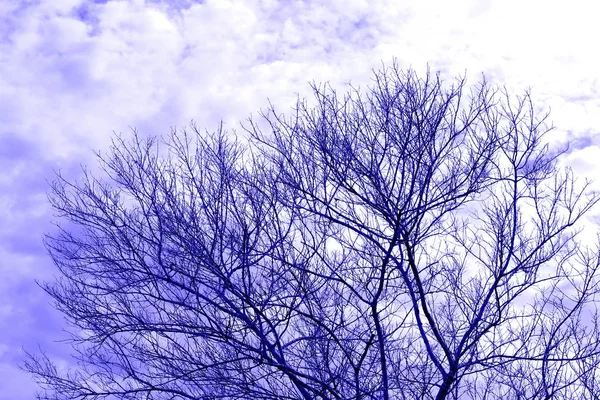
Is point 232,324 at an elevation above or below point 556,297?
below

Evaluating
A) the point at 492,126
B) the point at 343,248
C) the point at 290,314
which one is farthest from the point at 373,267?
the point at 492,126

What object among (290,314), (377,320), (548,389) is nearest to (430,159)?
(377,320)

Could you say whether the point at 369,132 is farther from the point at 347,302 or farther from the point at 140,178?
the point at 140,178

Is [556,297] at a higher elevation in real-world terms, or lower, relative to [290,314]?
higher

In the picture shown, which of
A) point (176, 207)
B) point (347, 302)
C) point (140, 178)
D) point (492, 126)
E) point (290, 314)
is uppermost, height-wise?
point (492, 126)

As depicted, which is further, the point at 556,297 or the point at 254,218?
the point at 556,297

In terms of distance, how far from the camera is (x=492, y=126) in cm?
591

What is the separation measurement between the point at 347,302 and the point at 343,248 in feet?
2.31

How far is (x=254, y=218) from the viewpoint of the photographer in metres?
5.58

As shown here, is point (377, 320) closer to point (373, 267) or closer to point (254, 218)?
point (373, 267)

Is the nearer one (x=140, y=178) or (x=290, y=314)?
(x=290, y=314)

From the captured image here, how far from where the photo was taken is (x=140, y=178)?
19.9 feet

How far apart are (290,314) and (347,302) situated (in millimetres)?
897

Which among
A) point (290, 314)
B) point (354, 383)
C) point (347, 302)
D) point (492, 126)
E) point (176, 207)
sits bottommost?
point (354, 383)
